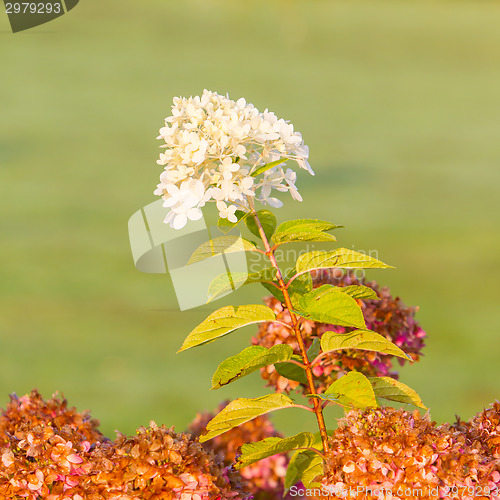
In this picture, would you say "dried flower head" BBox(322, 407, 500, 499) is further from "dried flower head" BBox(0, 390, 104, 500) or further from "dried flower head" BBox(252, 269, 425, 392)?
"dried flower head" BBox(252, 269, 425, 392)

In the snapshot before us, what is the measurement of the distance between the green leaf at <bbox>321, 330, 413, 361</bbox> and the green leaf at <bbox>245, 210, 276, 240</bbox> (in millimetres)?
359

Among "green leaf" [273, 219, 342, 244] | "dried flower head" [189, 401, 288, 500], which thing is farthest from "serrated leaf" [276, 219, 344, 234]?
"dried flower head" [189, 401, 288, 500]

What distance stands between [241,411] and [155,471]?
29cm

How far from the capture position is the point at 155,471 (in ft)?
5.49

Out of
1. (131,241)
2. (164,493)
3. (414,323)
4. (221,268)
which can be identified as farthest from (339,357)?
(164,493)

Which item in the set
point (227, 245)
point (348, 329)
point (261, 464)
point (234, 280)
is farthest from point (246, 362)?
point (261, 464)

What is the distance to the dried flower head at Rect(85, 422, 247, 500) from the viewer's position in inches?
65.6

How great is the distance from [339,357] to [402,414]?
0.85 metres

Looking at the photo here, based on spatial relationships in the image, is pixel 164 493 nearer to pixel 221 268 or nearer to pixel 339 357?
pixel 221 268

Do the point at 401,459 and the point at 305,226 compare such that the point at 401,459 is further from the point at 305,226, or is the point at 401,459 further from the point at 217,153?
the point at 217,153

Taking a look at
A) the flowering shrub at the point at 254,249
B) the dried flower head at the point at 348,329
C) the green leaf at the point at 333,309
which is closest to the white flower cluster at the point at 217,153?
the flowering shrub at the point at 254,249

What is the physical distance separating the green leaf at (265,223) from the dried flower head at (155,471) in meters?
0.64

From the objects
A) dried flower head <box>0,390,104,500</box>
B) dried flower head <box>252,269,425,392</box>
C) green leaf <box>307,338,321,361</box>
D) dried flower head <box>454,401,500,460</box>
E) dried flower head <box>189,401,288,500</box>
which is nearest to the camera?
dried flower head <box>0,390,104,500</box>

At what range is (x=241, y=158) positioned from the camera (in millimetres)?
1904
